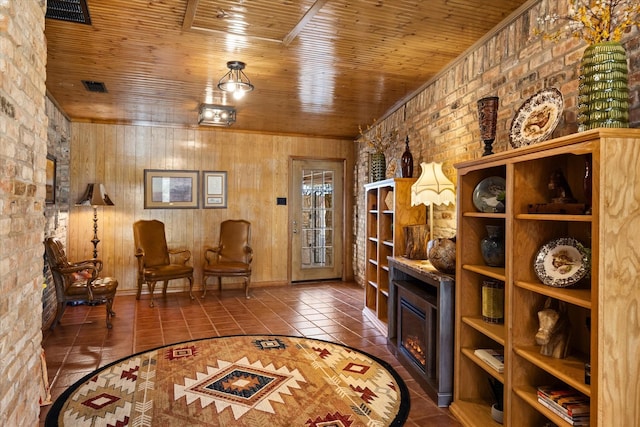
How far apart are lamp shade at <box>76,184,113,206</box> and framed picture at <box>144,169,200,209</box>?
58 centimetres

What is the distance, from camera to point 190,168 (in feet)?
20.0

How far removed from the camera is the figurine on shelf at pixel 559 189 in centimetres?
187

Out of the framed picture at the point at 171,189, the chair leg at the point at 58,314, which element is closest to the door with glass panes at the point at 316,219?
the framed picture at the point at 171,189

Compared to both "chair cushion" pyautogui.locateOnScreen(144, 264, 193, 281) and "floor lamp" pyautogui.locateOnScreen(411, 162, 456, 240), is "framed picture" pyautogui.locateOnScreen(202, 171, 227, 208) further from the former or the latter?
"floor lamp" pyautogui.locateOnScreen(411, 162, 456, 240)

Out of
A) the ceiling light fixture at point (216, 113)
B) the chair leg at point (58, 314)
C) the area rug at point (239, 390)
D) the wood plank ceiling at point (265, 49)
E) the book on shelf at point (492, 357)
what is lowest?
the area rug at point (239, 390)

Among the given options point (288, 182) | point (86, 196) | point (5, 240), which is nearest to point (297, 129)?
point (288, 182)

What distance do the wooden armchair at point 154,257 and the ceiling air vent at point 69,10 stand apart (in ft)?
10.3

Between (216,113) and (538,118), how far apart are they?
361 cm

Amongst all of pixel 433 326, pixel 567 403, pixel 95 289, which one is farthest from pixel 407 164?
pixel 95 289

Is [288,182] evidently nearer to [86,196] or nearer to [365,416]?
[86,196]

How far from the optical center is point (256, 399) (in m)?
2.62

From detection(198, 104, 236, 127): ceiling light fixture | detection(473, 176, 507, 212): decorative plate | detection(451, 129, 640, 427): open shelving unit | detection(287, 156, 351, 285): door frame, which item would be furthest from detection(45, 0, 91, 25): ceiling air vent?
detection(287, 156, 351, 285): door frame

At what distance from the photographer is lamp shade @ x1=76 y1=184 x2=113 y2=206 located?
17.3ft

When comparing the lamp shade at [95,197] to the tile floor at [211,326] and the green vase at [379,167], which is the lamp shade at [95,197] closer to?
the tile floor at [211,326]
